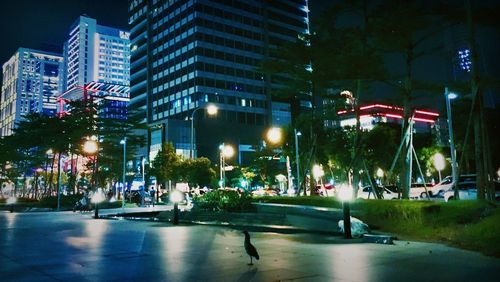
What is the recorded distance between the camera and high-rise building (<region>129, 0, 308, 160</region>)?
98.5 m

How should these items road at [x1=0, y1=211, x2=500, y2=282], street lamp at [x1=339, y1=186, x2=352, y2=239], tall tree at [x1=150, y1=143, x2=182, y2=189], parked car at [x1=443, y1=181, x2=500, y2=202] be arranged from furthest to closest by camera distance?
tall tree at [x1=150, y1=143, x2=182, y2=189], parked car at [x1=443, y1=181, x2=500, y2=202], street lamp at [x1=339, y1=186, x2=352, y2=239], road at [x1=0, y1=211, x2=500, y2=282]

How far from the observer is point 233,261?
9.59 metres

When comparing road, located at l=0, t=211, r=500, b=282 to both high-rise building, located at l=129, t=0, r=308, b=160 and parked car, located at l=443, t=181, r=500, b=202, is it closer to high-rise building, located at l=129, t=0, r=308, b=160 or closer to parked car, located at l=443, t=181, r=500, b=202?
parked car, located at l=443, t=181, r=500, b=202

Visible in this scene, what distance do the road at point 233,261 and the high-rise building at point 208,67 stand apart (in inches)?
3137

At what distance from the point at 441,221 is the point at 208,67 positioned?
298 feet

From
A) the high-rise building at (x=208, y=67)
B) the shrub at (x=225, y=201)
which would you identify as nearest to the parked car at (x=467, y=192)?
the shrub at (x=225, y=201)

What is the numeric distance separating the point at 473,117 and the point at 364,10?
24.7 feet

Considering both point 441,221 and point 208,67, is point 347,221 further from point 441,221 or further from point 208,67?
point 208,67

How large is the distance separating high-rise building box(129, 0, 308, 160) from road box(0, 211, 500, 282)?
79670 mm

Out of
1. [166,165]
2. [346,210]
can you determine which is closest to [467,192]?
[346,210]

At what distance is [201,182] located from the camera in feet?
220

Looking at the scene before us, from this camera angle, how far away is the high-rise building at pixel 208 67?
323 feet

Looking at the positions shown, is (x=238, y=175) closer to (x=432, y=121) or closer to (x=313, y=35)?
(x=313, y=35)

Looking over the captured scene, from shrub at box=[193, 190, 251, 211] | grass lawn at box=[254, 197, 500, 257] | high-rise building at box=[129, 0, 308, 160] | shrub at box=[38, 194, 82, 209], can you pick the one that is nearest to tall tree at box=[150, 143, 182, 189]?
shrub at box=[38, 194, 82, 209]
